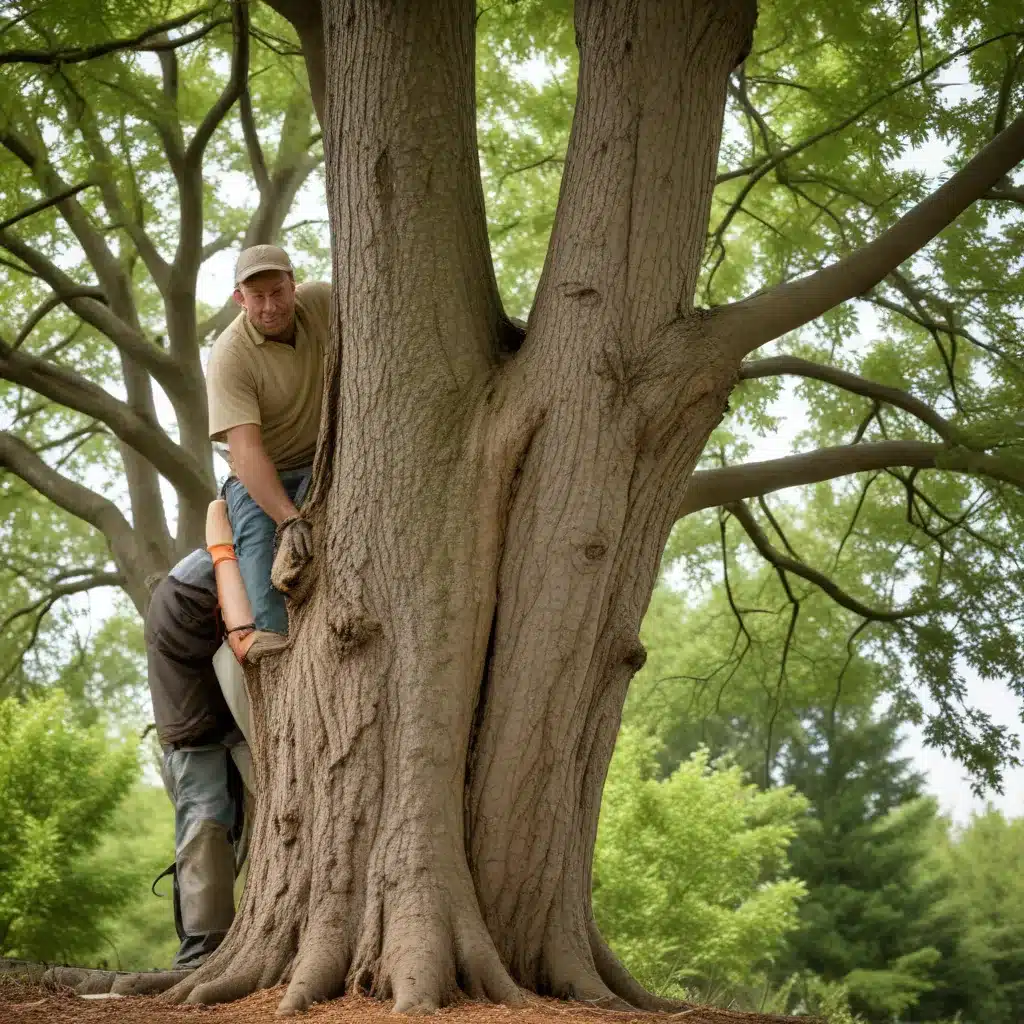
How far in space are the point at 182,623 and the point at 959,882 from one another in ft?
105

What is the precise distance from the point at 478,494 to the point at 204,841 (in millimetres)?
1905

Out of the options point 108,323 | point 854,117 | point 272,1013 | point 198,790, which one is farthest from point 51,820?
point 854,117

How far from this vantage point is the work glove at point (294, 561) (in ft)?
13.8

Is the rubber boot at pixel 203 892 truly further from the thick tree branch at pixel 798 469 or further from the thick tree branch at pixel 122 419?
the thick tree branch at pixel 122 419

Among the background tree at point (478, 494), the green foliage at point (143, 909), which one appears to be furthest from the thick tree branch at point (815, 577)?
the green foliage at point (143, 909)

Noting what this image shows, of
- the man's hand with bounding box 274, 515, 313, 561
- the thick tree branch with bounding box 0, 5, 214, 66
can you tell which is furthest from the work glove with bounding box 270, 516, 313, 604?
the thick tree branch with bounding box 0, 5, 214, 66

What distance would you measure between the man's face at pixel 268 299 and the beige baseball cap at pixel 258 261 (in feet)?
0.12

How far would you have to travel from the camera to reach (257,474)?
4410 millimetres

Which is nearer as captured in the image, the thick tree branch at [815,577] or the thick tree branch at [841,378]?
the thick tree branch at [841,378]

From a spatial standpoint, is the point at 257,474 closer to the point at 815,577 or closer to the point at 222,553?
the point at 222,553

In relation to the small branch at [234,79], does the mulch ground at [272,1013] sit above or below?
below

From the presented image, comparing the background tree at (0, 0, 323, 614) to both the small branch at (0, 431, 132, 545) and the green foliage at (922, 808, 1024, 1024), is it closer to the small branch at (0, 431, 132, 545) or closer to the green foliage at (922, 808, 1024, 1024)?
the small branch at (0, 431, 132, 545)

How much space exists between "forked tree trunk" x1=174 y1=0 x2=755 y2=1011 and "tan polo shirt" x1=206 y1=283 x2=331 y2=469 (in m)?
0.41

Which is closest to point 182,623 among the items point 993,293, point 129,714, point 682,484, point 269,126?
point 682,484
